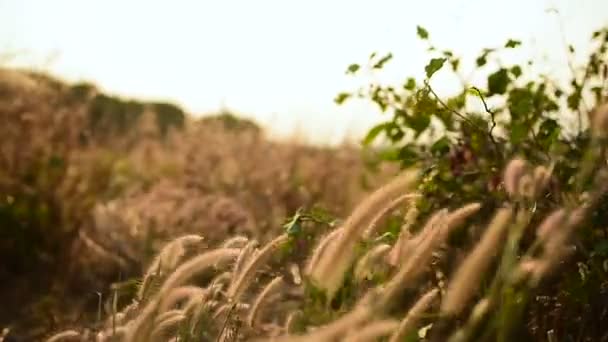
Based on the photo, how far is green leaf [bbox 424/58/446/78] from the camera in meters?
2.40

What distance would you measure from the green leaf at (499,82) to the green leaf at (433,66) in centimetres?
52

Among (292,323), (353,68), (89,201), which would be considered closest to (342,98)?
(353,68)

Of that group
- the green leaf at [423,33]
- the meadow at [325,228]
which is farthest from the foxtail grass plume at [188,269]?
the green leaf at [423,33]

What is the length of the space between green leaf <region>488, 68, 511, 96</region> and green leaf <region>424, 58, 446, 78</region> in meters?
0.52

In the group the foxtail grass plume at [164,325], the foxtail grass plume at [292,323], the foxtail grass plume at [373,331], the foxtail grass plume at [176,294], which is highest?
the foxtail grass plume at [373,331]

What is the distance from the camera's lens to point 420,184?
109 inches

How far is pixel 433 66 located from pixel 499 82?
1.79 ft

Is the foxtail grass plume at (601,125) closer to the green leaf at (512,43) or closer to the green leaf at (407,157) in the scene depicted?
the green leaf at (512,43)

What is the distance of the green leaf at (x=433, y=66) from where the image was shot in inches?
94.4

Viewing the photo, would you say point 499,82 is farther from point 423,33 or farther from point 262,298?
point 262,298

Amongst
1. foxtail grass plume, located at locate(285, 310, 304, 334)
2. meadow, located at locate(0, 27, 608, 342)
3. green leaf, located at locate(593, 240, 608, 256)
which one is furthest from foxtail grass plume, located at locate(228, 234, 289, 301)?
green leaf, located at locate(593, 240, 608, 256)

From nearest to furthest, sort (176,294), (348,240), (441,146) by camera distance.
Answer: (348,240) → (176,294) → (441,146)

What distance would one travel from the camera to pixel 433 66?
2.41m

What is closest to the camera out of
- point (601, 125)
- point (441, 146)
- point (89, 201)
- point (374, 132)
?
point (601, 125)
